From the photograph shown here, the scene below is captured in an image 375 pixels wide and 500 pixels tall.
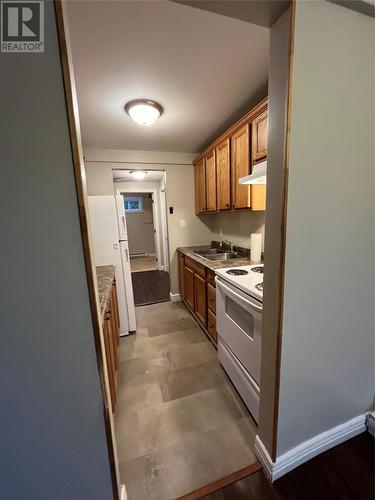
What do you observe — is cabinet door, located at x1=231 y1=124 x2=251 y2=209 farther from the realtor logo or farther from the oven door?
the realtor logo

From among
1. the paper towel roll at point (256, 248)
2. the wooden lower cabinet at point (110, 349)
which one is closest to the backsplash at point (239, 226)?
the paper towel roll at point (256, 248)

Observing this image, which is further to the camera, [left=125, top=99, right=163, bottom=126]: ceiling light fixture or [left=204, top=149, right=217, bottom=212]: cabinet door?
[left=204, top=149, right=217, bottom=212]: cabinet door

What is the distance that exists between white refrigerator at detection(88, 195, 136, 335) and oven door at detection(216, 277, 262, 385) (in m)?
1.23

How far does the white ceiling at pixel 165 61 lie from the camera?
3.28 feet

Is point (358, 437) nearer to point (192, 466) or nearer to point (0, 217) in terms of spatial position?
point (192, 466)

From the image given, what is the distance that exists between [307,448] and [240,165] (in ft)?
7.11

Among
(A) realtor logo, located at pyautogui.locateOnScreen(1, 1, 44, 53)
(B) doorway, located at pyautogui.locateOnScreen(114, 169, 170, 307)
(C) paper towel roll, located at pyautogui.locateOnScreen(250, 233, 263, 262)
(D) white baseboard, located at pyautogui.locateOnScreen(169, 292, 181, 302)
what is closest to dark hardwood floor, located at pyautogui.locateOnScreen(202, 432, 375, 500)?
(C) paper towel roll, located at pyautogui.locateOnScreen(250, 233, 263, 262)

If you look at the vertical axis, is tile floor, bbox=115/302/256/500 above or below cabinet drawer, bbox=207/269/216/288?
below

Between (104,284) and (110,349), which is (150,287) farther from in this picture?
(110,349)

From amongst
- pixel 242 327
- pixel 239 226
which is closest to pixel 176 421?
pixel 242 327

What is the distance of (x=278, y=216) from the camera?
0.86m

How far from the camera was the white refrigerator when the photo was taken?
86.0 inches

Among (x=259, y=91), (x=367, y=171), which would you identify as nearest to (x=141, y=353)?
(x=367, y=171)

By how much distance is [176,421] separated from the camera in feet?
4.55
